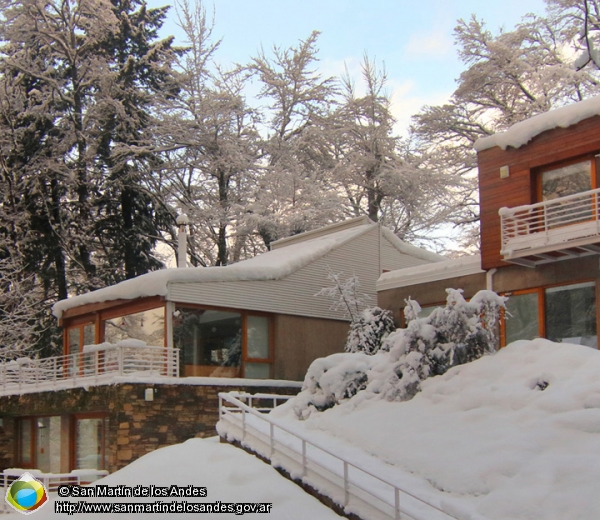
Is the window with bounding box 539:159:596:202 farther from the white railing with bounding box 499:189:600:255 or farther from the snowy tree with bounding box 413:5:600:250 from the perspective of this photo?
the snowy tree with bounding box 413:5:600:250

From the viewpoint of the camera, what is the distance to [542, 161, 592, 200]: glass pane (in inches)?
596

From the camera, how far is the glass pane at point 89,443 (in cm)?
1752

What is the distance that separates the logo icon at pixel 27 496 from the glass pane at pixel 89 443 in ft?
10.4

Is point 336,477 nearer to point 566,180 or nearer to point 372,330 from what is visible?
point 566,180

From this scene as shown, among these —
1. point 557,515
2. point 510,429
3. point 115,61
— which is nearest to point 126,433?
point 510,429

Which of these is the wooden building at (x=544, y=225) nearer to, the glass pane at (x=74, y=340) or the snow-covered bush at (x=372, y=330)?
the snow-covered bush at (x=372, y=330)

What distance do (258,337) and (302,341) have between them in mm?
1439

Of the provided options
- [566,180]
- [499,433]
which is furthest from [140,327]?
[499,433]

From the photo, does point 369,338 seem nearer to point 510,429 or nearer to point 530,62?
point 510,429

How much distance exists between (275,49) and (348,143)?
508 centimetres

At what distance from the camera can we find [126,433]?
15.9 m

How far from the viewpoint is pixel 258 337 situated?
19734mm

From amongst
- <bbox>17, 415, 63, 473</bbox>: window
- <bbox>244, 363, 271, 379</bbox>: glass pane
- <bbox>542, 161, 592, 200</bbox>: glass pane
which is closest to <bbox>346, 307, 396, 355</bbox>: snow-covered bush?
<bbox>244, 363, 271, 379</bbox>: glass pane

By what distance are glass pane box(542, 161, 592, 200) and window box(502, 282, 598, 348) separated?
6.29 ft
